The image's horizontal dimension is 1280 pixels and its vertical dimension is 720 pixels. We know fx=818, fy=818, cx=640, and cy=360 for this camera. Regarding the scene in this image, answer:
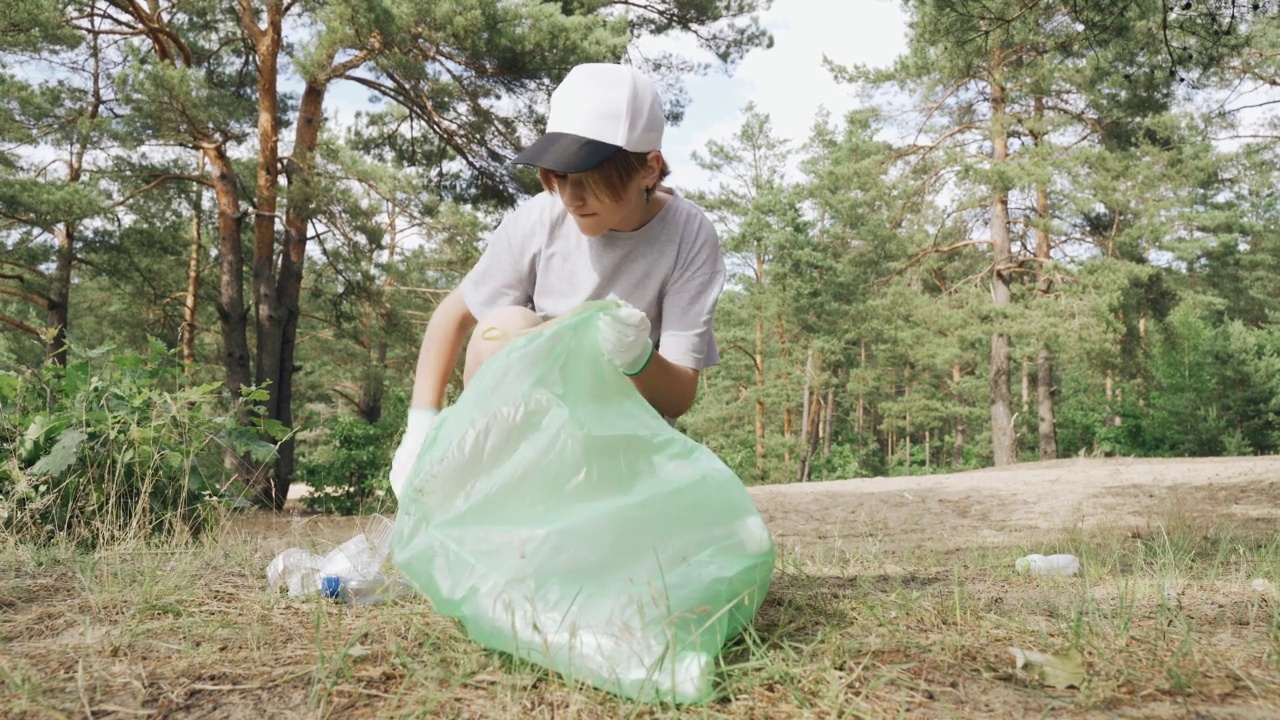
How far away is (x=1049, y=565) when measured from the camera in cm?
270

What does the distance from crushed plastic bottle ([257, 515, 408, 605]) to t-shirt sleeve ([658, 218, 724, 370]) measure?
76cm

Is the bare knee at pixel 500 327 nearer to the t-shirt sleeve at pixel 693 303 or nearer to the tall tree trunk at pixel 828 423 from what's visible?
the t-shirt sleeve at pixel 693 303

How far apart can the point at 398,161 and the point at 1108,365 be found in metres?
11.7

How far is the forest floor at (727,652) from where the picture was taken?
3.93 feet

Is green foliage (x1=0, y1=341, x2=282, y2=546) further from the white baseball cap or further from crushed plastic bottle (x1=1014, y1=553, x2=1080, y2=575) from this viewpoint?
crushed plastic bottle (x1=1014, y1=553, x2=1080, y2=575)

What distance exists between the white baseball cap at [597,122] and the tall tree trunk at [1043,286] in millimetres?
12373

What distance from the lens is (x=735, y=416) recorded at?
880 inches

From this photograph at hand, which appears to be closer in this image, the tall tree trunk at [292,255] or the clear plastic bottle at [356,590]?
the clear plastic bottle at [356,590]

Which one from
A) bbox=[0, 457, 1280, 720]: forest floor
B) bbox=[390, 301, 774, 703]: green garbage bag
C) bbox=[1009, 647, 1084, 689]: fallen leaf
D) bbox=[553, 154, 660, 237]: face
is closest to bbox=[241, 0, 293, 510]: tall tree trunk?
bbox=[0, 457, 1280, 720]: forest floor

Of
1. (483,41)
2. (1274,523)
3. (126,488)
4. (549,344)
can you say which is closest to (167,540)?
(126,488)

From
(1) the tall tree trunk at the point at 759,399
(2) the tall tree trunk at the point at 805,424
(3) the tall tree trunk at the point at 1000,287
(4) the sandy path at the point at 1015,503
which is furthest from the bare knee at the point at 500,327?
(1) the tall tree trunk at the point at 759,399

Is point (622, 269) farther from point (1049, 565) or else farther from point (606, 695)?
point (1049, 565)

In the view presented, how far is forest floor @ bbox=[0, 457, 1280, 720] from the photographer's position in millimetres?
1198

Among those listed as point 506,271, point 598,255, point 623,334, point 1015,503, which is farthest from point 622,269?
point 1015,503
